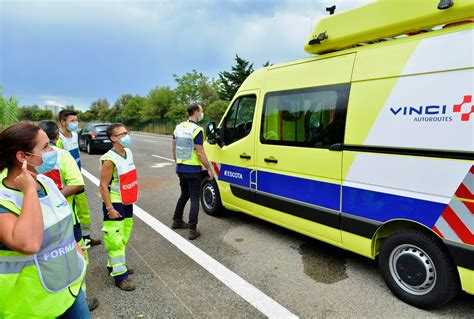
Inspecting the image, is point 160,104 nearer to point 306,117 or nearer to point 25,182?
point 306,117

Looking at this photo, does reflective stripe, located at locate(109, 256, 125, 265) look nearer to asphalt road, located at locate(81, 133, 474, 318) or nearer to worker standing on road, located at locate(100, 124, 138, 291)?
worker standing on road, located at locate(100, 124, 138, 291)

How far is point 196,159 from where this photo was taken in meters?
4.73

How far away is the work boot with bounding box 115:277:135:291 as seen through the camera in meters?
3.30

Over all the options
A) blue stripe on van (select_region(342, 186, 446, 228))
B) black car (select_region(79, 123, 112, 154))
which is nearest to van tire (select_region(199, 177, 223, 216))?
blue stripe on van (select_region(342, 186, 446, 228))

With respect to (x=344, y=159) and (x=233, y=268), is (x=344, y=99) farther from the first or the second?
(x=233, y=268)

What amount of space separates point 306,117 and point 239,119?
138cm

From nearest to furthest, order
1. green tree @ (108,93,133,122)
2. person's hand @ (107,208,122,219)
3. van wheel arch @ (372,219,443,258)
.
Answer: van wheel arch @ (372,219,443,258)
person's hand @ (107,208,122,219)
green tree @ (108,93,133,122)

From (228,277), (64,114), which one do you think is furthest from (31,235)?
(64,114)

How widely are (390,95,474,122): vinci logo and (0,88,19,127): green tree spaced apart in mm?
12597

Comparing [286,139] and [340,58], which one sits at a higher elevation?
[340,58]

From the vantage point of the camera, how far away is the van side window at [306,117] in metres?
3.48

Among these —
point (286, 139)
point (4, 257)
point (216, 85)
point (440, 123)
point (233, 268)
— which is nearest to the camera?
point (4, 257)

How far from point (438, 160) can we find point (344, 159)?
2.88 ft

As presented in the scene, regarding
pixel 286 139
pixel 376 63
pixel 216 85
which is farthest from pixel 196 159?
pixel 216 85
